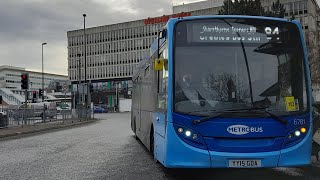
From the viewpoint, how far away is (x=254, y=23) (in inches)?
292

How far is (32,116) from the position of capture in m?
28.6

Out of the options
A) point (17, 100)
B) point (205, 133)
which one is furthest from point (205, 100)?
point (17, 100)

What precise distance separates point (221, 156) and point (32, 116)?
943 inches

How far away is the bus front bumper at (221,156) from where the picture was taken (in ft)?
22.1

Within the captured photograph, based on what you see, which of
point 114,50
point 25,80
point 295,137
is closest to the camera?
point 295,137

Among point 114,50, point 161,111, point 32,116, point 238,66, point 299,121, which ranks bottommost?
point 32,116

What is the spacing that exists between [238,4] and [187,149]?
20.1 meters

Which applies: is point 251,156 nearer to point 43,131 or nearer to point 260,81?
point 260,81

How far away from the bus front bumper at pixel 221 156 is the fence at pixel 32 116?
19100 mm

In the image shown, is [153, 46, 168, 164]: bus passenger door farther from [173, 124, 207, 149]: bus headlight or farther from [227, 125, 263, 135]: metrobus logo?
[227, 125, 263, 135]: metrobus logo

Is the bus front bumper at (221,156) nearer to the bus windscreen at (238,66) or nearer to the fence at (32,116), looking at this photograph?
the bus windscreen at (238,66)

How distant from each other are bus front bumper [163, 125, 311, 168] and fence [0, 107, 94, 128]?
1910 centimetres

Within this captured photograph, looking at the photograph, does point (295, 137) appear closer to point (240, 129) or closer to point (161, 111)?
point (240, 129)

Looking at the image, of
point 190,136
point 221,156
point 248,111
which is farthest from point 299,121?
point 190,136
